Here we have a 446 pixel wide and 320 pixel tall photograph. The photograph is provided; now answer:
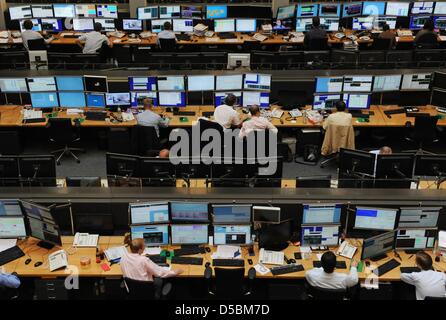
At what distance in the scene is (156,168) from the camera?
6.26m

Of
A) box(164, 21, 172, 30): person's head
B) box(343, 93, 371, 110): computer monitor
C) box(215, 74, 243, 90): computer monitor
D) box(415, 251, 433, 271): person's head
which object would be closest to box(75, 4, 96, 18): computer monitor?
box(164, 21, 172, 30): person's head

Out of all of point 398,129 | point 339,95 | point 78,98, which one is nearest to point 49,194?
point 78,98

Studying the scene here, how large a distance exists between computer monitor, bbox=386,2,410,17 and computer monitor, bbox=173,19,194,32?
445 centimetres

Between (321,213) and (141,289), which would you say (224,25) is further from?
(141,289)

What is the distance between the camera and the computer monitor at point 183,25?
12273 millimetres

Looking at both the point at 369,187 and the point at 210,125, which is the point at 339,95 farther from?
the point at 369,187

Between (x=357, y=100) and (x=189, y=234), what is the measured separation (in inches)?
164

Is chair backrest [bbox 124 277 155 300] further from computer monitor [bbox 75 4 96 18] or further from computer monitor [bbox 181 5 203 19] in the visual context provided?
computer monitor [bbox 75 4 96 18]

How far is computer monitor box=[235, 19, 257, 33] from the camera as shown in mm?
12266

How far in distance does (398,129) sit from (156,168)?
461 cm

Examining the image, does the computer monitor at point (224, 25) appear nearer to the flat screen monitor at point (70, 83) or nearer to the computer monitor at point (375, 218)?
the flat screen monitor at point (70, 83)

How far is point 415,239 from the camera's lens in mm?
5781

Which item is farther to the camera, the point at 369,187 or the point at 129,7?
the point at 129,7

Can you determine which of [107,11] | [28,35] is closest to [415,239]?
[28,35]
